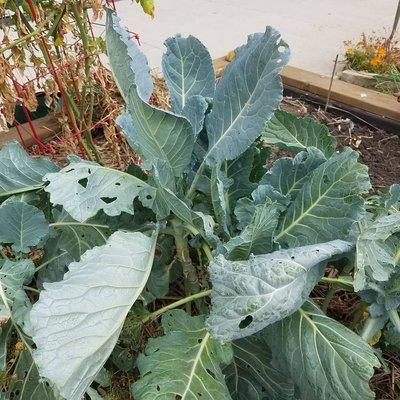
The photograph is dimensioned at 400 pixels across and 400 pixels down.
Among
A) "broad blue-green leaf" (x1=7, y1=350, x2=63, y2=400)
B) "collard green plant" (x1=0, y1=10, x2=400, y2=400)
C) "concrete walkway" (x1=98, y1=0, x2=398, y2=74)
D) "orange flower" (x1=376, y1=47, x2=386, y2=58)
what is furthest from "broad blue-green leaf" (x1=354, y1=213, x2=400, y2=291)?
"concrete walkway" (x1=98, y1=0, x2=398, y2=74)

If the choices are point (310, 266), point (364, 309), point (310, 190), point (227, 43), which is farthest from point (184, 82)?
point (227, 43)

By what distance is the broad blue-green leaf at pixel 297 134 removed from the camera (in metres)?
1.56

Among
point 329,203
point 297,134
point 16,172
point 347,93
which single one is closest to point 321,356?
point 329,203

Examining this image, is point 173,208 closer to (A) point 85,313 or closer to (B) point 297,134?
(A) point 85,313

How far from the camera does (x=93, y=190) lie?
125 cm

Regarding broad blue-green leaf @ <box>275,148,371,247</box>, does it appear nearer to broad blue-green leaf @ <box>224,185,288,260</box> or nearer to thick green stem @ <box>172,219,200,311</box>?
broad blue-green leaf @ <box>224,185,288,260</box>

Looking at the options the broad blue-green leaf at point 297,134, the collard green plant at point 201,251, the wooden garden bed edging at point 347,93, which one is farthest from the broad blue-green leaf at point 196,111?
the wooden garden bed edging at point 347,93

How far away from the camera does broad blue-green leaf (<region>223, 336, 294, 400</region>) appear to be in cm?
128

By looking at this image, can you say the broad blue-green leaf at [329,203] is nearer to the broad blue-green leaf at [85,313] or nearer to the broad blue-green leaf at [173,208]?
the broad blue-green leaf at [173,208]

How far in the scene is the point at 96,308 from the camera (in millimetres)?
1065

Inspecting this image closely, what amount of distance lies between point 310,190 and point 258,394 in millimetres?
531

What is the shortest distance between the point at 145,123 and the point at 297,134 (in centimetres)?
59

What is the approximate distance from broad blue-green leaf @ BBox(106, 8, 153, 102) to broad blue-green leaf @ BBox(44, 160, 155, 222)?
7.8 inches

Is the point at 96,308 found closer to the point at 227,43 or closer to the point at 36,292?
the point at 36,292
